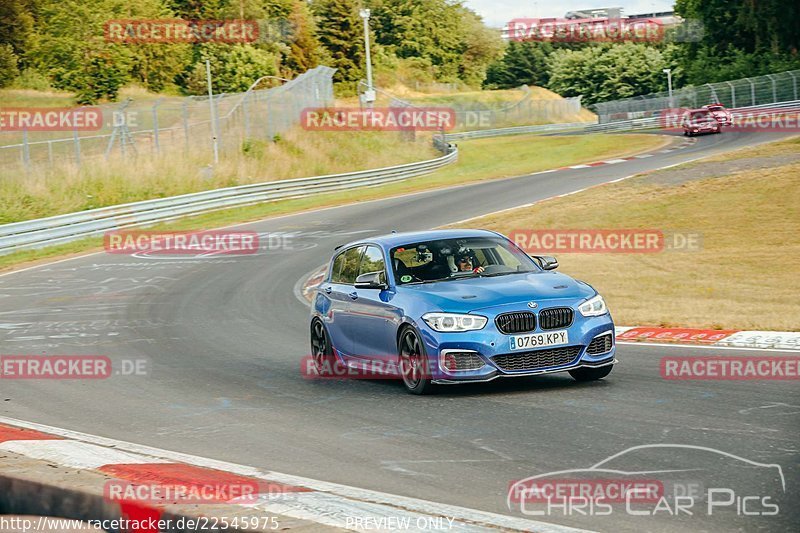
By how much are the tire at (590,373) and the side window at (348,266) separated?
8.87 ft

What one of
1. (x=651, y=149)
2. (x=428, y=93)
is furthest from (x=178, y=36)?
(x=651, y=149)

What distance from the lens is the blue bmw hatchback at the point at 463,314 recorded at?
32.4 ft

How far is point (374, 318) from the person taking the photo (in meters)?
11.1

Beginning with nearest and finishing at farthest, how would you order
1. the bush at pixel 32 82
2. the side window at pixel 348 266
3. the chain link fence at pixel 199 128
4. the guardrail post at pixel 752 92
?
the side window at pixel 348 266 → the chain link fence at pixel 199 128 → the guardrail post at pixel 752 92 → the bush at pixel 32 82

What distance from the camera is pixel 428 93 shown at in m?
118

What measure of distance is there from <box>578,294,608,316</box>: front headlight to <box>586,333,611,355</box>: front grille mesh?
22 centimetres

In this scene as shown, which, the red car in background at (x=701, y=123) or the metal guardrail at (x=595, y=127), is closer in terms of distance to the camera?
the red car in background at (x=701, y=123)

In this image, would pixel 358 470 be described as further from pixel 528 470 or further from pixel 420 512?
pixel 420 512

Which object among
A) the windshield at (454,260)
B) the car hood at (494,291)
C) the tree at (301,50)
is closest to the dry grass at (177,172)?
the windshield at (454,260)

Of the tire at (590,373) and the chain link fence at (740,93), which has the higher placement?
the chain link fence at (740,93)

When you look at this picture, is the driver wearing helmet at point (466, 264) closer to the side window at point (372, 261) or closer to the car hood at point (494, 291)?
the car hood at point (494, 291)

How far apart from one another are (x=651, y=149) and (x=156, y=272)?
32729mm

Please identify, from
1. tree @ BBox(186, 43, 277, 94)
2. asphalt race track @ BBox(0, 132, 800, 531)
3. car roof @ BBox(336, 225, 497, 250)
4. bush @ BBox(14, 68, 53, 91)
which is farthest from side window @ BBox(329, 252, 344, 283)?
bush @ BBox(14, 68, 53, 91)

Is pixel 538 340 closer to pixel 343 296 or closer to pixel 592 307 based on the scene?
pixel 592 307
